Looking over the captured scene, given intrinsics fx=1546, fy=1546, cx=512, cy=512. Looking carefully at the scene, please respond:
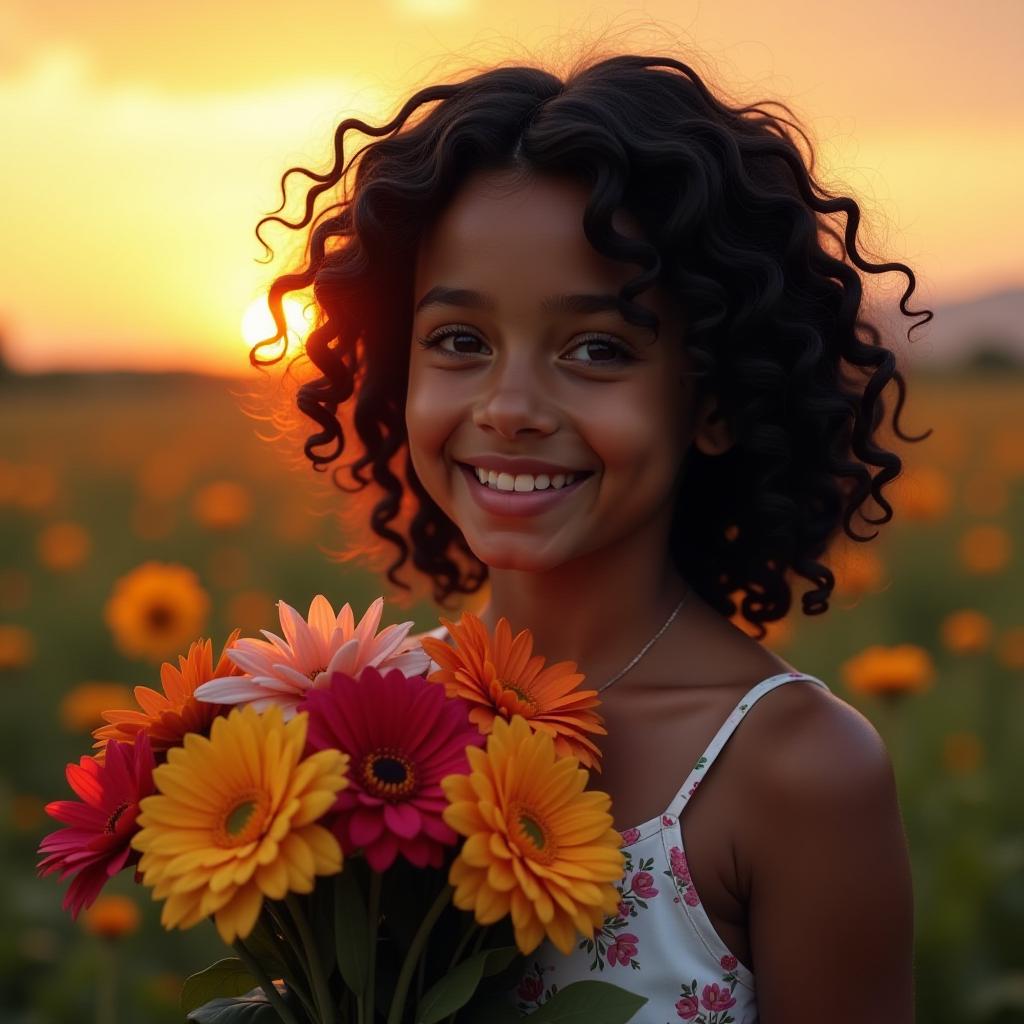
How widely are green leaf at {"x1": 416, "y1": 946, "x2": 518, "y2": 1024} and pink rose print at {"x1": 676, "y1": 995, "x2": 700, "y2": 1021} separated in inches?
11.7

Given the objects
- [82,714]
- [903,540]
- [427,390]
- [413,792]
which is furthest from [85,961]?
[903,540]

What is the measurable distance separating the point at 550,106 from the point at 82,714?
6.28 feet

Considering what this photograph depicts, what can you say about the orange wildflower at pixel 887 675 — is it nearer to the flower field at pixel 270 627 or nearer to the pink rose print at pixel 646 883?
the flower field at pixel 270 627

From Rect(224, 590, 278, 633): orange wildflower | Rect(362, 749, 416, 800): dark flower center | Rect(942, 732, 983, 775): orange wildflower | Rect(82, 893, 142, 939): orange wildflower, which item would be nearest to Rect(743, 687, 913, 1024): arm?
Rect(362, 749, 416, 800): dark flower center

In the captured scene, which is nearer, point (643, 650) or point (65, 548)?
point (643, 650)

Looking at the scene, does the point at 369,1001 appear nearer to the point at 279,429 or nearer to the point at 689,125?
the point at 689,125

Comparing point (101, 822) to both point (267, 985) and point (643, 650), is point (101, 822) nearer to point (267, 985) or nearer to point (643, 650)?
point (267, 985)

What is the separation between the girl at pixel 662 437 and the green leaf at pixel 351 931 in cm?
31

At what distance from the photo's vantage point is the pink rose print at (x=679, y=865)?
143 centimetres

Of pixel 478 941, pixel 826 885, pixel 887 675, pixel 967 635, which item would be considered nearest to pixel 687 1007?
pixel 826 885

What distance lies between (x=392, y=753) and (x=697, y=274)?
0.62m

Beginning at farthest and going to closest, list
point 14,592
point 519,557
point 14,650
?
point 14,592 < point 14,650 < point 519,557

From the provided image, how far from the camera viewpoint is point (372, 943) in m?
1.14

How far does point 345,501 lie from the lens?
2238 mm
